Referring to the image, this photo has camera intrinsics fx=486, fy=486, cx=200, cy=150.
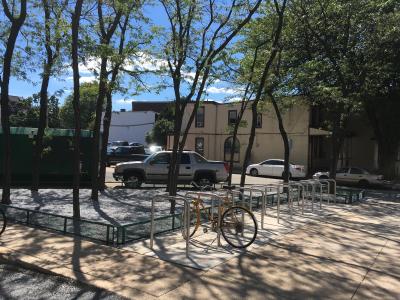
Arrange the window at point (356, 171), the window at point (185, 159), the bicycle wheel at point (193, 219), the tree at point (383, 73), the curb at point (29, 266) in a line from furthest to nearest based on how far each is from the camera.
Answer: the window at point (356, 171) < the window at point (185, 159) < the tree at point (383, 73) < the bicycle wheel at point (193, 219) < the curb at point (29, 266)

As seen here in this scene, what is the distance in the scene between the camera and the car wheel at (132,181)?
19766 mm

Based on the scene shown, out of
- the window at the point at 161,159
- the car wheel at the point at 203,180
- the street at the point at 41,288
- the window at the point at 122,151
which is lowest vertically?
the street at the point at 41,288

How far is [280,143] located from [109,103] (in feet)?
73.9

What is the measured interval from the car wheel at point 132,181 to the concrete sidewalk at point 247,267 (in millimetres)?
10296

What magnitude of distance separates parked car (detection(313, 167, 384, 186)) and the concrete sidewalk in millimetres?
18312

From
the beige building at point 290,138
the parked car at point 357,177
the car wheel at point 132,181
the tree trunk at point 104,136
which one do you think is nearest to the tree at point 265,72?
the tree trunk at point 104,136

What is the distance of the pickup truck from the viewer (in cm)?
1989

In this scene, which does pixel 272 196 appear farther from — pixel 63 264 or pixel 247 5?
pixel 63 264

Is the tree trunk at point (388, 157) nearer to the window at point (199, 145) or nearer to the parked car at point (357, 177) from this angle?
the parked car at point (357, 177)

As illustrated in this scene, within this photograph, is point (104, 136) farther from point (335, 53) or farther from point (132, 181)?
point (335, 53)

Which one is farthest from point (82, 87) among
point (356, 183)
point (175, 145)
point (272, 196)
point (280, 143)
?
point (280, 143)

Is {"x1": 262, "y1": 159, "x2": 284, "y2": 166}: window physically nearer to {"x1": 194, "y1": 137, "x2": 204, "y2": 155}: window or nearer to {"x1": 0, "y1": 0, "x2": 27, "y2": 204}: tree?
{"x1": 194, "y1": 137, "x2": 204, "y2": 155}: window

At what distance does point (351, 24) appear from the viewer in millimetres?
19828

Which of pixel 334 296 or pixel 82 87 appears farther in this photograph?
pixel 82 87
